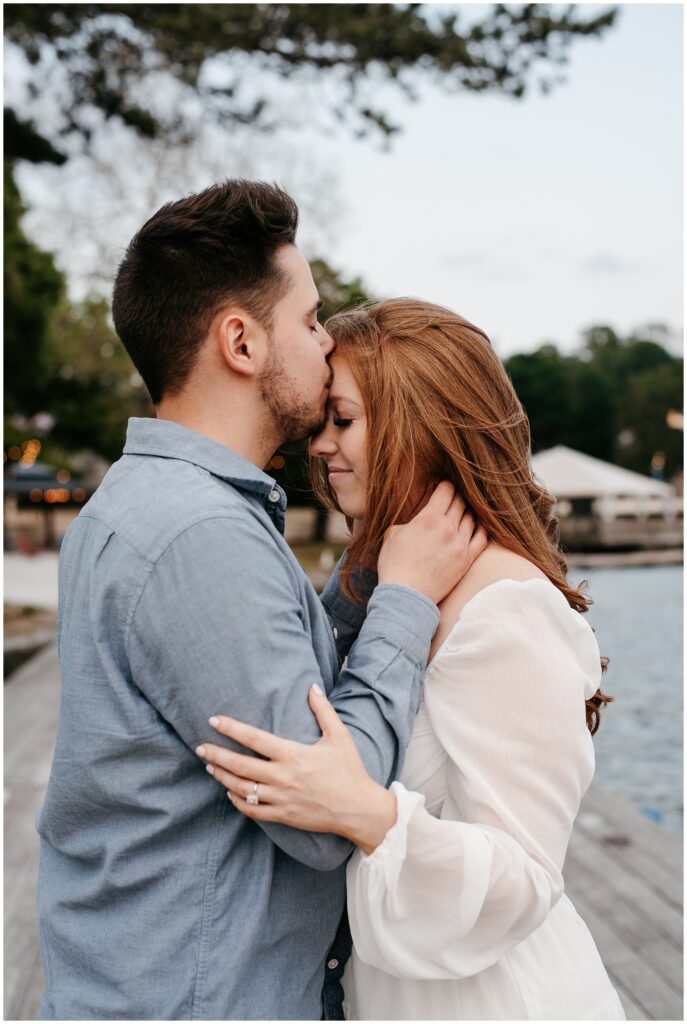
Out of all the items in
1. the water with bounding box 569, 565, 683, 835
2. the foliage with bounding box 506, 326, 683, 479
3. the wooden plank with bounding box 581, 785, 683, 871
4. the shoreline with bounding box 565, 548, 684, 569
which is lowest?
the foliage with bounding box 506, 326, 683, 479

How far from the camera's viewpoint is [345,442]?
1.89m

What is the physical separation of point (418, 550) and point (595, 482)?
28.6 m

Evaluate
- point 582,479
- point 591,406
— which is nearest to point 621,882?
point 582,479

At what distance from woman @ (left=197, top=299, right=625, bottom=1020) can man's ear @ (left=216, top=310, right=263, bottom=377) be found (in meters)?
0.28

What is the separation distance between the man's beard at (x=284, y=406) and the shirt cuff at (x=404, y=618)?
0.34m

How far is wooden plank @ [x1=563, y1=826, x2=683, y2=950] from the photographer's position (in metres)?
3.96

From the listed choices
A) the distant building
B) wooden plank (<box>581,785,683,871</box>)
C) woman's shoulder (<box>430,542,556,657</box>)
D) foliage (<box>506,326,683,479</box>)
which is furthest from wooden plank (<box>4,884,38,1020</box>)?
foliage (<box>506,326,683,479</box>)

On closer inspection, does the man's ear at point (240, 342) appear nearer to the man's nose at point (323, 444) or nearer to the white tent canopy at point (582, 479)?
the man's nose at point (323, 444)

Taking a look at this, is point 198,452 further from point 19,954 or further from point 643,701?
point 643,701

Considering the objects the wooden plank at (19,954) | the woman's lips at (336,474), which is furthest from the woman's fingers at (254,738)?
the wooden plank at (19,954)

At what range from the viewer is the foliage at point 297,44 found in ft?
25.0

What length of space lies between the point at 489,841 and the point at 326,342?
3.14 ft

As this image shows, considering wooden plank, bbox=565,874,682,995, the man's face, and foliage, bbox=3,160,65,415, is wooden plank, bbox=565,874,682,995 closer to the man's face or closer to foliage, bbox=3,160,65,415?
the man's face

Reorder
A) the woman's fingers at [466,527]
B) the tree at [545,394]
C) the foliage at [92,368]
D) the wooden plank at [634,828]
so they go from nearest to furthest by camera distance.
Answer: the woman's fingers at [466,527], the wooden plank at [634,828], the foliage at [92,368], the tree at [545,394]
